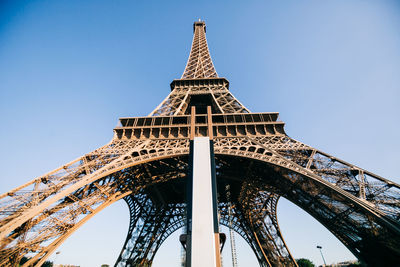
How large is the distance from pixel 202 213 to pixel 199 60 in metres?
25.4

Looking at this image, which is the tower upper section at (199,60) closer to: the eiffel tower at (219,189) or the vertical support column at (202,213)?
the eiffel tower at (219,189)

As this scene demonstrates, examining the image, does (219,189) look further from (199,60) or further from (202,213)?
(199,60)

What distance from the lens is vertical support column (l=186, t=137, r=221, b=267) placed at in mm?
5508

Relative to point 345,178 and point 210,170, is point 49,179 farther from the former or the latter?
point 345,178

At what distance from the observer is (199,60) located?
90.3 feet

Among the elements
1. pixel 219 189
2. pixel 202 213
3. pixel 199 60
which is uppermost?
pixel 199 60

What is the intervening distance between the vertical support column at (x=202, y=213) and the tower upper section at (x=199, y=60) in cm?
1781

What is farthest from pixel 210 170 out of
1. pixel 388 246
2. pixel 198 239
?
pixel 388 246

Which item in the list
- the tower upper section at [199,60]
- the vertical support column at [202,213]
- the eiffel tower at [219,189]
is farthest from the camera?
the tower upper section at [199,60]

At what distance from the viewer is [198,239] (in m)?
5.75

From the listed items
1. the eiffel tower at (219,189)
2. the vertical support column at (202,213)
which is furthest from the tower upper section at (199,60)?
the vertical support column at (202,213)

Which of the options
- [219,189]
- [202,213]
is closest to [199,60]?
[219,189]

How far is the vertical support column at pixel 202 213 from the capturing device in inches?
217

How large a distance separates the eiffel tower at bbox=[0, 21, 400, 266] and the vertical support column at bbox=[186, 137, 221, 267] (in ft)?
5.70
